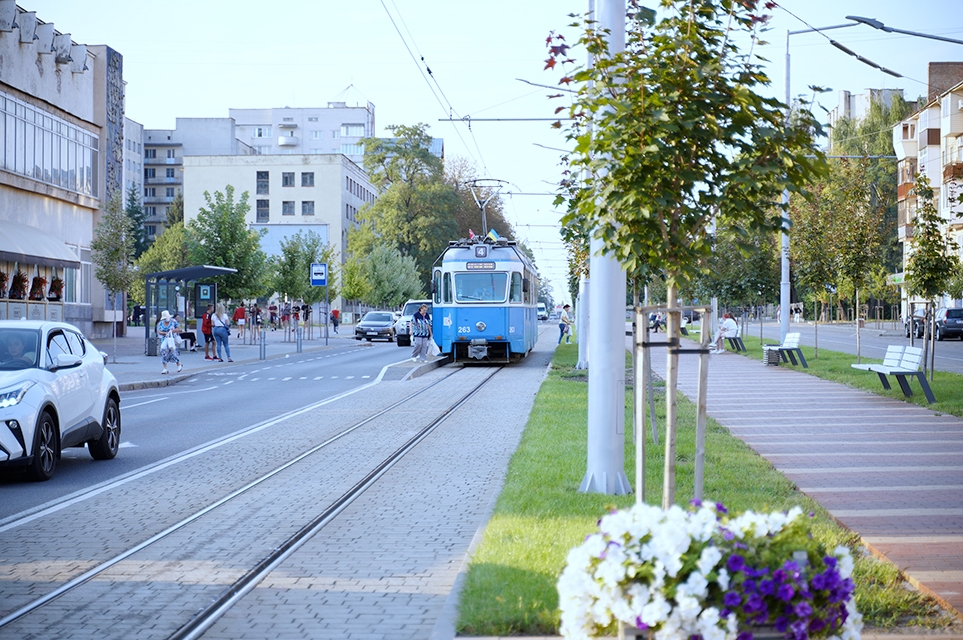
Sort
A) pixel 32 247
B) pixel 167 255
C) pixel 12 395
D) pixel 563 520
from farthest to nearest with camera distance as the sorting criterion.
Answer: pixel 167 255, pixel 32 247, pixel 12 395, pixel 563 520

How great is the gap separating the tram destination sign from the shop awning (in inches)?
596

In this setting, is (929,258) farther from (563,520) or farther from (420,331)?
(563,520)

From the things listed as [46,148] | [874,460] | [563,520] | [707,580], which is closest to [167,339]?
[46,148]

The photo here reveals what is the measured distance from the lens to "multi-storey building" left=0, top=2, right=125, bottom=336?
37719 millimetres

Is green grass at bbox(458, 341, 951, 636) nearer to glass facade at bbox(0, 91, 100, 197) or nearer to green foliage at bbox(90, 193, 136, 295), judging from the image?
green foliage at bbox(90, 193, 136, 295)

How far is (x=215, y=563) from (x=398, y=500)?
2.68 meters

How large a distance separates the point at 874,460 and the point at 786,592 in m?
8.74

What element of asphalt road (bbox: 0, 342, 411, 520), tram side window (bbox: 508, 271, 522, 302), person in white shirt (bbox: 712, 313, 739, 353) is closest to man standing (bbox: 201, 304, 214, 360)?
asphalt road (bbox: 0, 342, 411, 520)

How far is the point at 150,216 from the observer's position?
13438cm

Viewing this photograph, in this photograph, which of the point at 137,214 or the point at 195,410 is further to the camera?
the point at 137,214

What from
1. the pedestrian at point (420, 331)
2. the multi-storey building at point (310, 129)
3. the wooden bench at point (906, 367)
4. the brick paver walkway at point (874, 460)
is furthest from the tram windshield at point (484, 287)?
the multi-storey building at point (310, 129)

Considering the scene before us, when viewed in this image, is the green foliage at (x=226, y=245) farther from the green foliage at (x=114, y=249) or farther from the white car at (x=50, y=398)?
the white car at (x=50, y=398)

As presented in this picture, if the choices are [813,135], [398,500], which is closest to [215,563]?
[398,500]

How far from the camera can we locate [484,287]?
3148 centimetres
